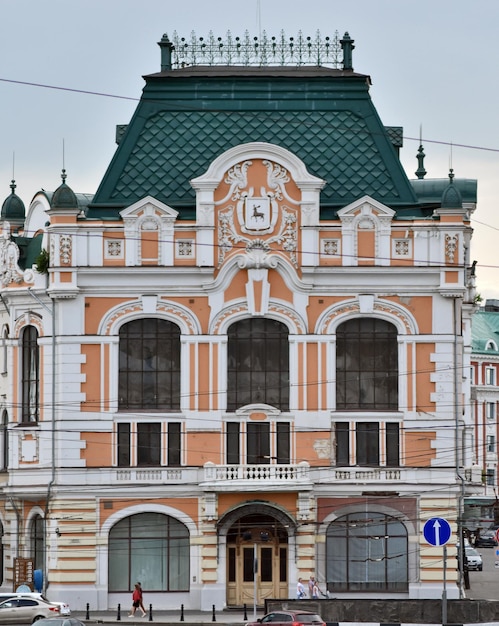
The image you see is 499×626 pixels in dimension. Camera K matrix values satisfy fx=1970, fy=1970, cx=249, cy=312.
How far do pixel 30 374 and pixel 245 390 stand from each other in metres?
8.83

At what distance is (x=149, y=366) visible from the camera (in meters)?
77.8

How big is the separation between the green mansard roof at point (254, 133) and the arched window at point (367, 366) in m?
4.87

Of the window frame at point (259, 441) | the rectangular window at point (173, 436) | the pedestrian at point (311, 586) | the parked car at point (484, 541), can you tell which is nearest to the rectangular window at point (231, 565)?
the pedestrian at point (311, 586)

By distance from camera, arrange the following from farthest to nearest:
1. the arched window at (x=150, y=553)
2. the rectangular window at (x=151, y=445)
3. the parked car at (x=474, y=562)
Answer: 1. the parked car at (x=474, y=562)
2. the rectangular window at (x=151, y=445)
3. the arched window at (x=150, y=553)

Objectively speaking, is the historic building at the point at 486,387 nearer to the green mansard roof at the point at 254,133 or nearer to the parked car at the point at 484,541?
the parked car at the point at 484,541

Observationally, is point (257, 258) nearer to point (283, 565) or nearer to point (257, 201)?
point (257, 201)

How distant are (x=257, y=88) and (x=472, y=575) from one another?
2936cm

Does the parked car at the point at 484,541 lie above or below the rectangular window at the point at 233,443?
below

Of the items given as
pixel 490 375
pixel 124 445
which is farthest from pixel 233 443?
pixel 490 375

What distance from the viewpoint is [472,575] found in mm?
97125

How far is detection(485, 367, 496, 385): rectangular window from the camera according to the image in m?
169

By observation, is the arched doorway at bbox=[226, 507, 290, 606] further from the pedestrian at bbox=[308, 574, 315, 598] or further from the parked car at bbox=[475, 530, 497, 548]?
the parked car at bbox=[475, 530, 497, 548]

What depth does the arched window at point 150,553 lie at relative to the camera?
77000 mm

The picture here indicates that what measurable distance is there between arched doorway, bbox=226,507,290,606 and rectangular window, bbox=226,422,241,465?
7.53ft
